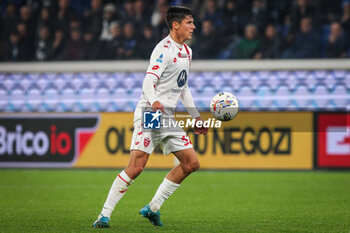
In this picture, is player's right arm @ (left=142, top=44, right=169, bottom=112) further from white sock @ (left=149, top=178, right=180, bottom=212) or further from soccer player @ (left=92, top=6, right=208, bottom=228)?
white sock @ (left=149, top=178, right=180, bottom=212)

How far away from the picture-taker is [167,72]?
5.37 metres

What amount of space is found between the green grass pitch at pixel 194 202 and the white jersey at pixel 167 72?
1.10 metres

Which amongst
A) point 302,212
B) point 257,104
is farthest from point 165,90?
point 257,104

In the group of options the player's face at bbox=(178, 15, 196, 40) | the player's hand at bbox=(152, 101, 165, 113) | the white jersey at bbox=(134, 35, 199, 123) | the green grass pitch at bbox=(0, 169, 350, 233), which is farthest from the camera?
the green grass pitch at bbox=(0, 169, 350, 233)

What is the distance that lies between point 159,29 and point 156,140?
827cm

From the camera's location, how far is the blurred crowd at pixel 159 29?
13.0m

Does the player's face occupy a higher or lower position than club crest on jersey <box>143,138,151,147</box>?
higher

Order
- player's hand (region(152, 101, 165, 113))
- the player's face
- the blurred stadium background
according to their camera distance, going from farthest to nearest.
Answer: the blurred stadium background, the player's face, player's hand (region(152, 101, 165, 113))

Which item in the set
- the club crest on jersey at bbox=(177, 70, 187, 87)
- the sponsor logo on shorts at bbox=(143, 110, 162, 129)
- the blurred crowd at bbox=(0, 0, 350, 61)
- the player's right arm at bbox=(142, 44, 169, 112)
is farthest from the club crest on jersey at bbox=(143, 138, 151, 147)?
the blurred crowd at bbox=(0, 0, 350, 61)

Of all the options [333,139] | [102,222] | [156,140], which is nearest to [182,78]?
[156,140]

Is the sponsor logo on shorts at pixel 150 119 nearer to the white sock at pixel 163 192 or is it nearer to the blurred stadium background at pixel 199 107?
the white sock at pixel 163 192

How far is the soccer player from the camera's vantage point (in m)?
5.27

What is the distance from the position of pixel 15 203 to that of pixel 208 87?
6318mm

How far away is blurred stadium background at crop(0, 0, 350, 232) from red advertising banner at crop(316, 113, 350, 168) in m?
0.02
